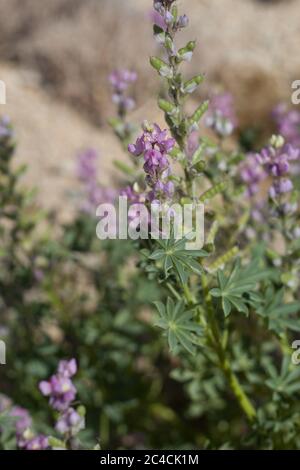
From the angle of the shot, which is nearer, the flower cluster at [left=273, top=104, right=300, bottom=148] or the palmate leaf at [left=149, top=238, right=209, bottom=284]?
the palmate leaf at [left=149, top=238, right=209, bottom=284]

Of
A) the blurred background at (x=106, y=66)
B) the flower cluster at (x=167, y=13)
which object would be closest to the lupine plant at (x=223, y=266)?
the flower cluster at (x=167, y=13)

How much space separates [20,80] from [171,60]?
Result: 3730 millimetres

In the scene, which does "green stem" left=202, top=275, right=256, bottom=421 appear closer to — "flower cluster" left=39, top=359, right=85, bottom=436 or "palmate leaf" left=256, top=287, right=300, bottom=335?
"palmate leaf" left=256, top=287, right=300, bottom=335

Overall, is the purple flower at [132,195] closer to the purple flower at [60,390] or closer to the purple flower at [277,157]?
the purple flower at [277,157]

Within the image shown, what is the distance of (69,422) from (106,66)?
359 cm

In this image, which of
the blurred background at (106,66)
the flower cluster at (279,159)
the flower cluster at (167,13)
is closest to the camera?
the flower cluster at (167,13)

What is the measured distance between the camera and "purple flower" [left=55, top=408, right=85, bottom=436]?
7.79ft

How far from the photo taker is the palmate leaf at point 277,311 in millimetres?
2574

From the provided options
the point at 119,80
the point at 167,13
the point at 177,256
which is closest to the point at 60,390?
the point at 177,256

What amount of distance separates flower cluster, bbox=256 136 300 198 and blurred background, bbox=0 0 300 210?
8.08 feet

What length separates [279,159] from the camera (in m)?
2.51

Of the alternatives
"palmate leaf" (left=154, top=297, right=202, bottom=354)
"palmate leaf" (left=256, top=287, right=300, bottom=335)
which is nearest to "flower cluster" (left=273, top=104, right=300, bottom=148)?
"palmate leaf" (left=256, top=287, right=300, bottom=335)

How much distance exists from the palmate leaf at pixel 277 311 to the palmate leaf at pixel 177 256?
49 cm

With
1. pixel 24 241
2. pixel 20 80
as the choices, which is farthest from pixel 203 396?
pixel 20 80
